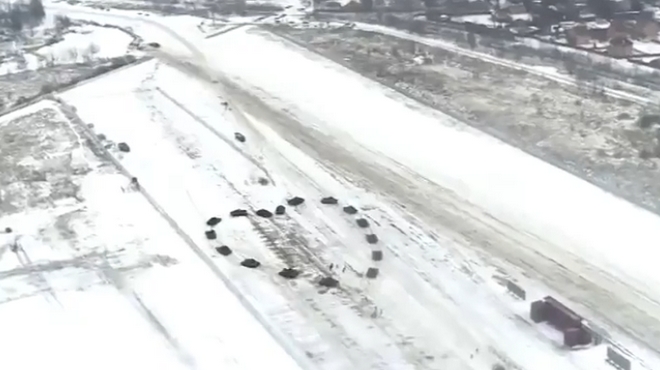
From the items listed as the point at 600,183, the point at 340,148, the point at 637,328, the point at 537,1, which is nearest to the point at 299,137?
the point at 340,148

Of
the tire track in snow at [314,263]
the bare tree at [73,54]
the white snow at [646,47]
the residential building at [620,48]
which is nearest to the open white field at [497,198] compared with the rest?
the tire track in snow at [314,263]

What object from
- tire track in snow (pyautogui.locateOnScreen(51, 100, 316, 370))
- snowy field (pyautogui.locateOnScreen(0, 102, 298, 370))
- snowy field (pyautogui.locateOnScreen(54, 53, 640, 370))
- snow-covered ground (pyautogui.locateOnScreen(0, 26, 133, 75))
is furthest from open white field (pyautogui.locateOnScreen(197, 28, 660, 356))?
snow-covered ground (pyautogui.locateOnScreen(0, 26, 133, 75))

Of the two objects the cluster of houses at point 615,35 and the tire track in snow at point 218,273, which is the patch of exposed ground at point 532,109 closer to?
the cluster of houses at point 615,35

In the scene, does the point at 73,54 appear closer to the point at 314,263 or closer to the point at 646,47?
the point at 314,263

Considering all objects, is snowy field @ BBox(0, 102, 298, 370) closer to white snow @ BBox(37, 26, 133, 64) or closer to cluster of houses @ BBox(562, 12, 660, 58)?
white snow @ BBox(37, 26, 133, 64)

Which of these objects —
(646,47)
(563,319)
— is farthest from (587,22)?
(563,319)

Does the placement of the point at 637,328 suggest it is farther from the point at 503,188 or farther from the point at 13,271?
the point at 13,271
